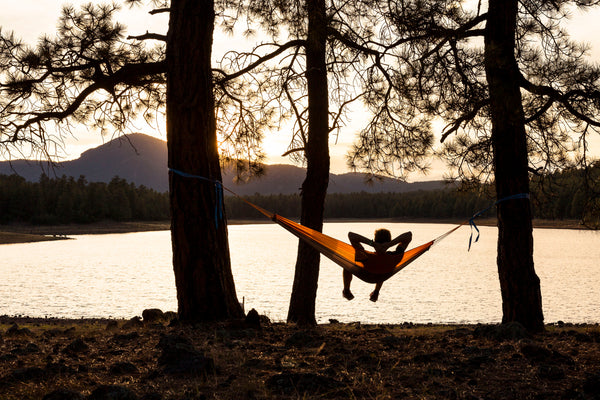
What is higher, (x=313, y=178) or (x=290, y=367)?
(x=313, y=178)

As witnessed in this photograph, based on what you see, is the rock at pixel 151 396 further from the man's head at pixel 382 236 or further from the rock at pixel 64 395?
the man's head at pixel 382 236

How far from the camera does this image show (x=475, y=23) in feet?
16.7

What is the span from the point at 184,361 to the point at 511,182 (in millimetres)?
3453

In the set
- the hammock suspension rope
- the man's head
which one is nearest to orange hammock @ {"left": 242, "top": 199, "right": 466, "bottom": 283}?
the hammock suspension rope

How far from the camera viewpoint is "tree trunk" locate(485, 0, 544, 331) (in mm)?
4852

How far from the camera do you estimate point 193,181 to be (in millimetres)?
4469

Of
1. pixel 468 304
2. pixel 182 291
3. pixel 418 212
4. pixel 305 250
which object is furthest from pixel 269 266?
pixel 418 212

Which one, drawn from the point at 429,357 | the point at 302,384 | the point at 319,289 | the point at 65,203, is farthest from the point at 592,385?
the point at 65,203

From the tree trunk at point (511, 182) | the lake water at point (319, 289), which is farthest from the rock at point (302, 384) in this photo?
the lake water at point (319, 289)

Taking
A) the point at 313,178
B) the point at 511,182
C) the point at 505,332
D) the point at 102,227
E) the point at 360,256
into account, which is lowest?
the point at 102,227

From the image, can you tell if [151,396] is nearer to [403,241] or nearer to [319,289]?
[403,241]

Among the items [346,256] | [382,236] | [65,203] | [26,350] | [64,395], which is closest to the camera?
[64,395]

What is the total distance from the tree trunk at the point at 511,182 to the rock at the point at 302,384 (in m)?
2.88

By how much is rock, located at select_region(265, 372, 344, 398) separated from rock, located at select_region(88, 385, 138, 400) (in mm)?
703
